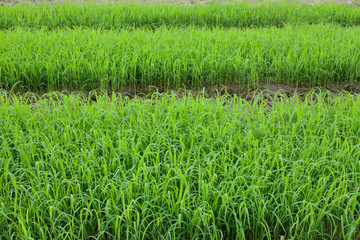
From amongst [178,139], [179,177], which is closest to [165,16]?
[178,139]

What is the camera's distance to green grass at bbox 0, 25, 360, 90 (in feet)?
12.9

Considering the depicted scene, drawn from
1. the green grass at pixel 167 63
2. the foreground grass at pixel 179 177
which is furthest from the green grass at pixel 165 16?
the foreground grass at pixel 179 177

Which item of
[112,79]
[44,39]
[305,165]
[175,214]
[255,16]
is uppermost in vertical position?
[255,16]

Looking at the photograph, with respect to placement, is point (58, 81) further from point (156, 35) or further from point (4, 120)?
point (156, 35)

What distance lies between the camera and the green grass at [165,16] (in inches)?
233

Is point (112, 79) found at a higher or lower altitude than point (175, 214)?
higher

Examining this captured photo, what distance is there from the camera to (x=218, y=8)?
21.7ft

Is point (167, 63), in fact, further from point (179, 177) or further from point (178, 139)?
point (179, 177)

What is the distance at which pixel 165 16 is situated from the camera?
613cm

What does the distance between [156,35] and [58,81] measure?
1.65 m

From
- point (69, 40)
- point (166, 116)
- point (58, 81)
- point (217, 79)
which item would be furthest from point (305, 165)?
point (69, 40)

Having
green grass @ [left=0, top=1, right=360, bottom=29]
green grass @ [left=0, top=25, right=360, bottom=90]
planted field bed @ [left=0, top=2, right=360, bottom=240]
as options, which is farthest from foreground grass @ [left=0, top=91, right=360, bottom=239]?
green grass @ [left=0, top=1, right=360, bottom=29]

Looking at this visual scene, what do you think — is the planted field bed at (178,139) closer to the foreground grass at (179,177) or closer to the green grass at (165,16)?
the foreground grass at (179,177)

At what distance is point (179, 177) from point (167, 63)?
214 centimetres
